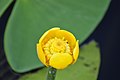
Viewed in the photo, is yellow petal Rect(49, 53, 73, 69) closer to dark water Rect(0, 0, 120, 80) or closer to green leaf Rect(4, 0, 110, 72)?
green leaf Rect(4, 0, 110, 72)

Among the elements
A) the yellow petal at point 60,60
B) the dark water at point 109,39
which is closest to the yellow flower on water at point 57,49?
the yellow petal at point 60,60

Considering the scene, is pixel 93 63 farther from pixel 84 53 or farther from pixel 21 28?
pixel 21 28

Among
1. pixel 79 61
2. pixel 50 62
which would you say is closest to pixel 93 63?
pixel 79 61

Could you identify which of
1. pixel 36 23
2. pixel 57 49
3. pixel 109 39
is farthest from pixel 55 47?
pixel 109 39

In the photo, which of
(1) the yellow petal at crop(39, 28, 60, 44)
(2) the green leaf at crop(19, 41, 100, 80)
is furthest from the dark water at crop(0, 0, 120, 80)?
(1) the yellow petal at crop(39, 28, 60, 44)

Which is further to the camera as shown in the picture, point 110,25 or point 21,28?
point 110,25

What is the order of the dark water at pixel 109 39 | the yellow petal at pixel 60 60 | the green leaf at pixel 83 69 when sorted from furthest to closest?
the dark water at pixel 109 39 → the green leaf at pixel 83 69 → the yellow petal at pixel 60 60

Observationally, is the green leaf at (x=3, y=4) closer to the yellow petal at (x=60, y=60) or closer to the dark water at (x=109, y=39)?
the dark water at (x=109, y=39)
